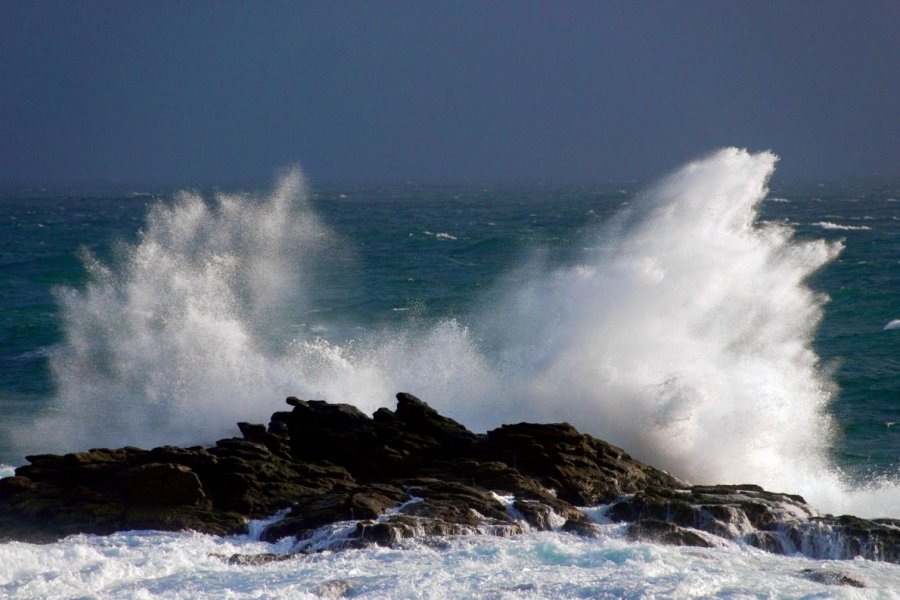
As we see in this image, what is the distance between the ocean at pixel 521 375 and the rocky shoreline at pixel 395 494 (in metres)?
0.52

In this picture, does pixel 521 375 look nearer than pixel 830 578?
No

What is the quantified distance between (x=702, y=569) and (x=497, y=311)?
23.7 metres

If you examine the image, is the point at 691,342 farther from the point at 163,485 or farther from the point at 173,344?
the point at 163,485

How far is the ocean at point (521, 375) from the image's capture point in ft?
47.8

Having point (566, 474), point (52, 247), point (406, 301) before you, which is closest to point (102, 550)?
point (566, 474)

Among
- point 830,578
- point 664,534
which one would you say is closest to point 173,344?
point 664,534

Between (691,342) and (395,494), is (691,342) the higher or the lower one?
the higher one

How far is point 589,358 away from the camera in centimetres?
2647

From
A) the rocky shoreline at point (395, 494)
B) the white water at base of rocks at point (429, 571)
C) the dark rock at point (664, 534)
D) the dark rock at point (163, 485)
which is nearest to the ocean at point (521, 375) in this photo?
the white water at base of rocks at point (429, 571)

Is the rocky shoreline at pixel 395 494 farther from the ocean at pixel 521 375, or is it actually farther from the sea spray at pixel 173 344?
the sea spray at pixel 173 344

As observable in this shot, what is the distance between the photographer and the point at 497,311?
38.1m

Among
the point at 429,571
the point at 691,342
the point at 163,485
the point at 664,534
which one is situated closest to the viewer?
the point at 429,571

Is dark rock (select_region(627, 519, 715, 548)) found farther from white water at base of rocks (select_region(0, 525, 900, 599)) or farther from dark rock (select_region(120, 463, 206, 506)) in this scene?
dark rock (select_region(120, 463, 206, 506))

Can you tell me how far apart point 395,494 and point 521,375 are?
10013 millimetres
